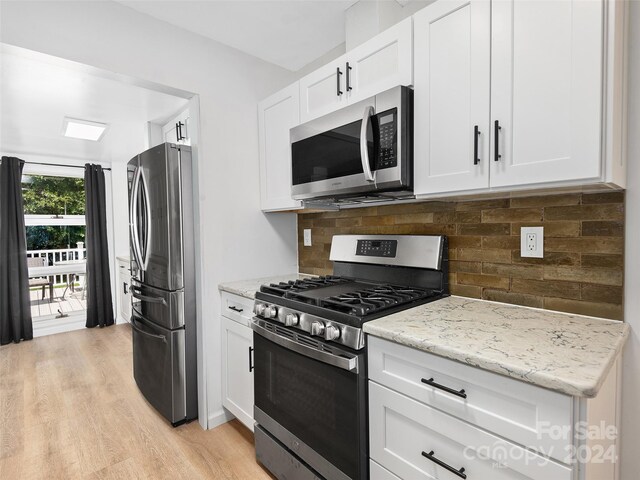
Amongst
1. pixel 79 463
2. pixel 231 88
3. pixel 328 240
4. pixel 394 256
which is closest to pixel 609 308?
pixel 394 256

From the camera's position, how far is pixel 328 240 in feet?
7.91

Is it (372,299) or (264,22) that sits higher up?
(264,22)

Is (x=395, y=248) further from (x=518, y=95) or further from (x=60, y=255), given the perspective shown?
(x=60, y=255)

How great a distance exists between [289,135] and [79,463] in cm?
222

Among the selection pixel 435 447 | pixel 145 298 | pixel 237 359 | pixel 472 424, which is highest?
pixel 145 298

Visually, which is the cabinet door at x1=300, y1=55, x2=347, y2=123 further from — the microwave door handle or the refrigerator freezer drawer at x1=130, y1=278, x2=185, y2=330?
the refrigerator freezer drawer at x1=130, y1=278, x2=185, y2=330

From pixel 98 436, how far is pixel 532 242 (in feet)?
8.81

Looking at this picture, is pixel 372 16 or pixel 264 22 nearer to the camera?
pixel 372 16

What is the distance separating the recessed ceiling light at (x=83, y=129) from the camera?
330 centimetres

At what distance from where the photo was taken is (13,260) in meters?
4.06

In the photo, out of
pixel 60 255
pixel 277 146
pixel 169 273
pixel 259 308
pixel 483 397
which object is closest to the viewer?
pixel 483 397

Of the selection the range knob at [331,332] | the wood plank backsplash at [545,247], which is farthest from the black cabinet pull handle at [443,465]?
the wood plank backsplash at [545,247]

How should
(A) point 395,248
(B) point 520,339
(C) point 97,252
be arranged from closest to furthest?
(B) point 520,339, (A) point 395,248, (C) point 97,252

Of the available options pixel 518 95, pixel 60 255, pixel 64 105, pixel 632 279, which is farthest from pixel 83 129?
pixel 632 279
